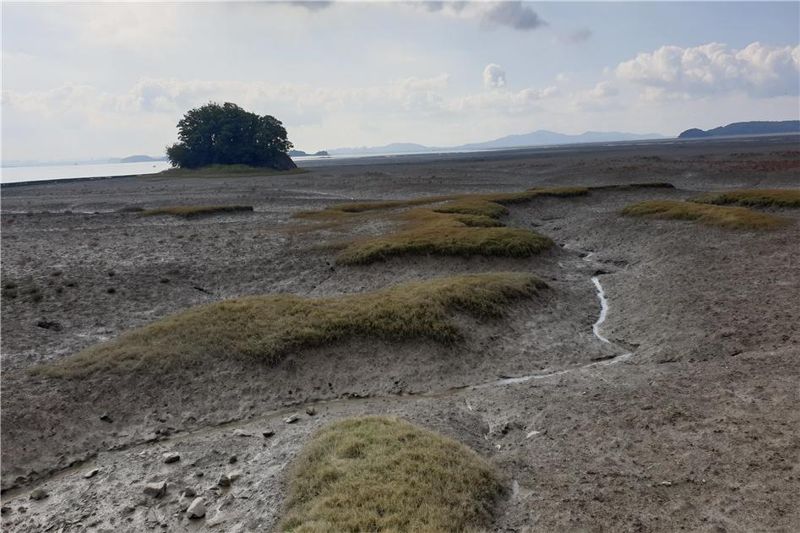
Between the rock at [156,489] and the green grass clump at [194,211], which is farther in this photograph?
the green grass clump at [194,211]

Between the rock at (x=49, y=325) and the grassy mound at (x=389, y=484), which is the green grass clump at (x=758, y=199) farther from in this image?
the rock at (x=49, y=325)

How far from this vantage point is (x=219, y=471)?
1454 cm

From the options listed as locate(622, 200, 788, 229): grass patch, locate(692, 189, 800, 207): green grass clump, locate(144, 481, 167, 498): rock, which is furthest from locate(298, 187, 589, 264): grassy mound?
locate(144, 481, 167, 498): rock

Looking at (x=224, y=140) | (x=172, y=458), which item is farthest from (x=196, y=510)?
(x=224, y=140)

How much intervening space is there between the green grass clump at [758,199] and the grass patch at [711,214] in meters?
6.24

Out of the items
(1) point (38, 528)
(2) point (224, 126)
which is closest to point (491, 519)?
(1) point (38, 528)

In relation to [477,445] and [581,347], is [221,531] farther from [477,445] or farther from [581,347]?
[581,347]

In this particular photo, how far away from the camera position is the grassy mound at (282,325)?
826 inches

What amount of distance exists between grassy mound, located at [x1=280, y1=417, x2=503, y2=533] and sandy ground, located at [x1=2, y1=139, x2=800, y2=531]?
69cm

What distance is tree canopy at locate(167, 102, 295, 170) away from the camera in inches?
6585

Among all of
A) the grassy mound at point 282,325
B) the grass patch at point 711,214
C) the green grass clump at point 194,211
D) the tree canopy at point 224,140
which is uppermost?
the tree canopy at point 224,140

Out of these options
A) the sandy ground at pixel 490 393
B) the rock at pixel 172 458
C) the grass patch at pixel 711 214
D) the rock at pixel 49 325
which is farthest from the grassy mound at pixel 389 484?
the grass patch at pixel 711 214

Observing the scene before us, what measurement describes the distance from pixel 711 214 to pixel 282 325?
3432cm

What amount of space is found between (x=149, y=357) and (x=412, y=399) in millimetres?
9837
